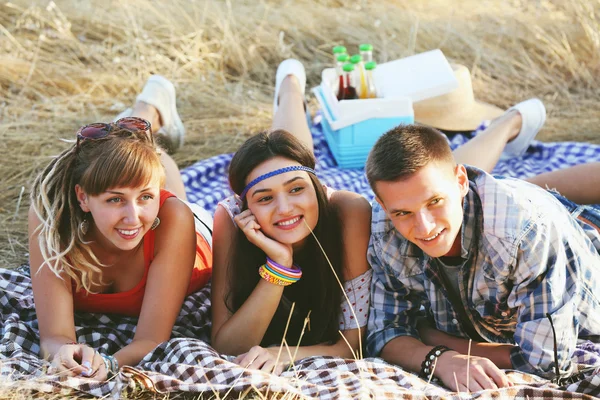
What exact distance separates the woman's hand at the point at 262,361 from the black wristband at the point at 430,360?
52cm

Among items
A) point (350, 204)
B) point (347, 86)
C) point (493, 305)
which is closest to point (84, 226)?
point (350, 204)

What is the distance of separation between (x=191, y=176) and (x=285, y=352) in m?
2.09

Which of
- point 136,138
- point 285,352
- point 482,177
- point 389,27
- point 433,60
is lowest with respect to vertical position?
point 285,352

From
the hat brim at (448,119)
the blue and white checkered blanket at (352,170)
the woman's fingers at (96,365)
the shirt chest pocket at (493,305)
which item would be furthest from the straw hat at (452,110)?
the woman's fingers at (96,365)

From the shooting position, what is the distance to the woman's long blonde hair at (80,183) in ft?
9.63

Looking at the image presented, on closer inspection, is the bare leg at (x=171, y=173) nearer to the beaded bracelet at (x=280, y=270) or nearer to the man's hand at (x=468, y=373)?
the beaded bracelet at (x=280, y=270)

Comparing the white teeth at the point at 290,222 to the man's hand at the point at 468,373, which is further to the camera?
the white teeth at the point at 290,222

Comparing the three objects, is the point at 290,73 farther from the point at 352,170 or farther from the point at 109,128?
the point at 109,128

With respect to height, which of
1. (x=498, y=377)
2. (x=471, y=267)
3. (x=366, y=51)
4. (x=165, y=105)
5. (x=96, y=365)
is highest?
(x=366, y=51)

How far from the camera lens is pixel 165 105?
499 centimetres

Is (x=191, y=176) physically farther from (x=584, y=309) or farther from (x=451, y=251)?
(x=584, y=309)

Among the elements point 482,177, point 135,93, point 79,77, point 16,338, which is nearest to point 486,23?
point 135,93

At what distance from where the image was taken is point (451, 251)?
9.41 feet

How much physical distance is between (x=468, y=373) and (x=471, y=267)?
41 centimetres
